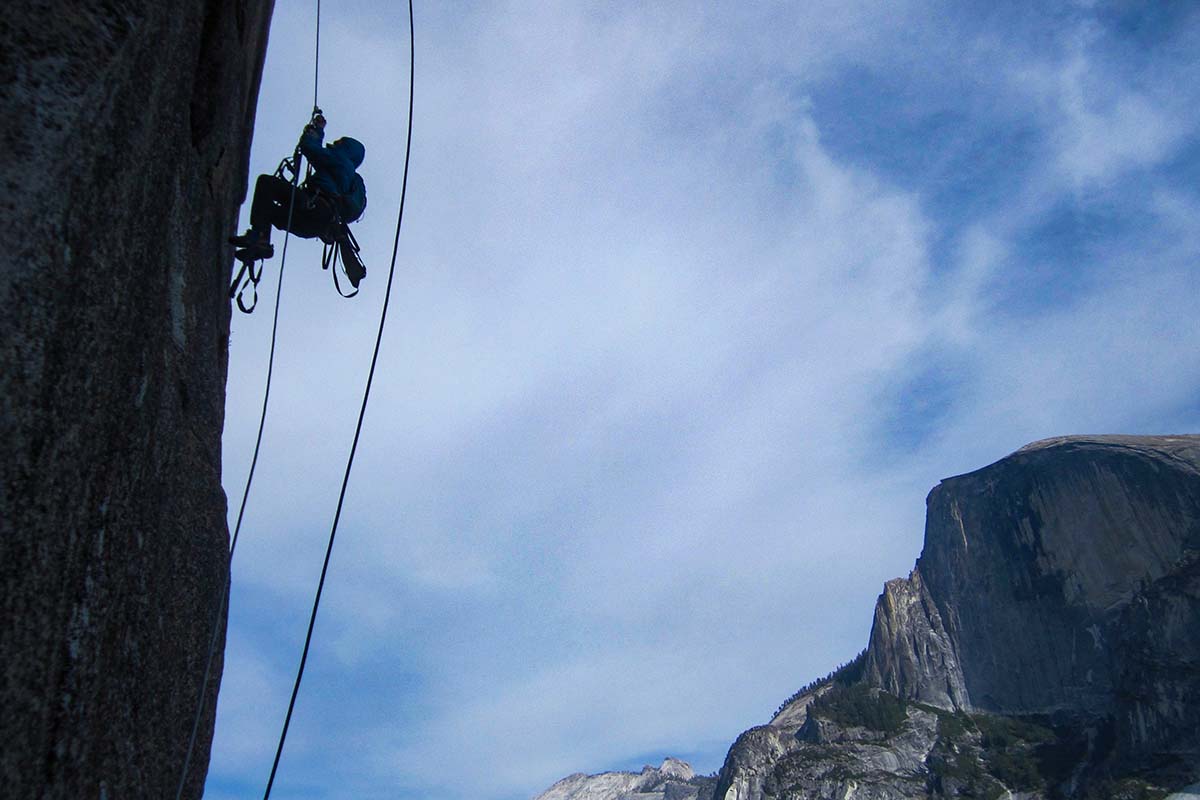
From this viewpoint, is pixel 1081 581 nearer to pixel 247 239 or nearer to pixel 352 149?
pixel 352 149

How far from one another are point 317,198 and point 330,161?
39 centimetres

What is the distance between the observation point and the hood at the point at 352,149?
8353 mm

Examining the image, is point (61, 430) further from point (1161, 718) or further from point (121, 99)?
point (1161, 718)

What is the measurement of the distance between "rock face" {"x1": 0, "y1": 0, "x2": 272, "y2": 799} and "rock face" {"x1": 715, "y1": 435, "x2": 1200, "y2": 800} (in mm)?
90230

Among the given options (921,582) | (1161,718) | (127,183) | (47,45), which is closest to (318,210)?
(127,183)

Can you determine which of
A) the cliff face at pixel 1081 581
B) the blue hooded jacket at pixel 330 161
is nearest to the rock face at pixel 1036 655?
the cliff face at pixel 1081 581

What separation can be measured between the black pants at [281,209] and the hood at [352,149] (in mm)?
660

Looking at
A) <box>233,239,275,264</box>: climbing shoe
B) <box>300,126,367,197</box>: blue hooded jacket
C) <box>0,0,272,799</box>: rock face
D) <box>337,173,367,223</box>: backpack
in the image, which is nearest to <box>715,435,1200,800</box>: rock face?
<box>337,173,367,223</box>: backpack

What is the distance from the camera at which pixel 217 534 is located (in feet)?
19.5

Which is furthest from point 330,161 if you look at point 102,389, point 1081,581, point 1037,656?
point 1037,656

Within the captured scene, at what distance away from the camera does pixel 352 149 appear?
27.8 ft

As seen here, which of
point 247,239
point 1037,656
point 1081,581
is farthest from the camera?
point 1037,656

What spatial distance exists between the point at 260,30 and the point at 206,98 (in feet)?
6.81

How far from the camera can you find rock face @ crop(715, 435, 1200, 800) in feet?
263
